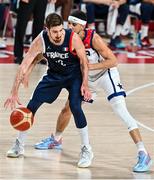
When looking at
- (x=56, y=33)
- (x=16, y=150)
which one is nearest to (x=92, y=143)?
(x=16, y=150)

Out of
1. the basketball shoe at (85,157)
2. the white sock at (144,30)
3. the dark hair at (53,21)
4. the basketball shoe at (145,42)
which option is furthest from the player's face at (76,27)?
the basketball shoe at (145,42)

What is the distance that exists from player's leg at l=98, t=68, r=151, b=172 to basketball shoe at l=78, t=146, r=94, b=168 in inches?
16.2

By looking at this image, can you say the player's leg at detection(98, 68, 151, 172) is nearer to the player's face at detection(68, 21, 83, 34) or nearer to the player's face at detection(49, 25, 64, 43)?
the player's face at detection(68, 21, 83, 34)

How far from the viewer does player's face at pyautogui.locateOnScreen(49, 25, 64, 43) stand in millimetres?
6527

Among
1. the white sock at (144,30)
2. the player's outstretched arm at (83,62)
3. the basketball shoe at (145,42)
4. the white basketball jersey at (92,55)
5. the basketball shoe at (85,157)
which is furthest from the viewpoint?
the basketball shoe at (145,42)

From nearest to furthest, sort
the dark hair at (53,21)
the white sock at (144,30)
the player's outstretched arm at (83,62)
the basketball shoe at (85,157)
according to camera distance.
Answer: the dark hair at (53,21), the player's outstretched arm at (83,62), the basketball shoe at (85,157), the white sock at (144,30)

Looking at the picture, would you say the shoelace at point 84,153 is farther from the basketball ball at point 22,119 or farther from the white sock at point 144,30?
the white sock at point 144,30

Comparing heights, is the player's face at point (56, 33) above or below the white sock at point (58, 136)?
above

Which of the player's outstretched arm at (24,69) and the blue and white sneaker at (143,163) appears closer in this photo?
the blue and white sneaker at (143,163)

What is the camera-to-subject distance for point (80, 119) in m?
6.72

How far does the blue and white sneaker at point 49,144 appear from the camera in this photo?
7.41 metres

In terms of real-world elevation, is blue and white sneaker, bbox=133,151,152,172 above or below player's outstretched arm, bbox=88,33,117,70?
below

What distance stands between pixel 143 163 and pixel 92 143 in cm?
108

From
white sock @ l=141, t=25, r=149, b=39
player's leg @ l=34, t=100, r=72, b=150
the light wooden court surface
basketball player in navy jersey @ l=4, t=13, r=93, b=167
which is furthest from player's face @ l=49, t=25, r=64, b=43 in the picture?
white sock @ l=141, t=25, r=149, b=39
